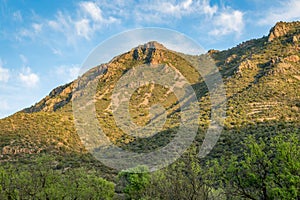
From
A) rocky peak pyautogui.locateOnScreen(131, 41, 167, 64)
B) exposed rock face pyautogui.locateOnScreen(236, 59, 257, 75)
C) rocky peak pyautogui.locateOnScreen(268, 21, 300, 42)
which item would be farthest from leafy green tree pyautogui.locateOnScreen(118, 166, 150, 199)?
rocky peak pyautogui.locateOnScreen(268, 21, 300, 42)

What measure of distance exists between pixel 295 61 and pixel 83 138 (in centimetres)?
5954

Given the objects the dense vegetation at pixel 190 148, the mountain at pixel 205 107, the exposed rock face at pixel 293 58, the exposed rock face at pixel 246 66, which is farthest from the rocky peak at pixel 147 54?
the exposed rock face at pixel 293 58

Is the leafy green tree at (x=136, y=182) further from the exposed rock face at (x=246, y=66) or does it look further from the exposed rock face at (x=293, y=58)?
the exposed rock face at (x=293, y=58)

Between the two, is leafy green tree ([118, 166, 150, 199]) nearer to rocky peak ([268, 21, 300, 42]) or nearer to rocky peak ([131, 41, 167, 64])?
rocky peak ([131, 41, 167, 64])

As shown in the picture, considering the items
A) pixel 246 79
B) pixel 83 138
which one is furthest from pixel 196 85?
pixel 83 138

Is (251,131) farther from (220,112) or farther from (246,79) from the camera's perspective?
(246,79)

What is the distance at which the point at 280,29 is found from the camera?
105750 mm

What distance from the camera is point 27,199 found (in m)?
24.4

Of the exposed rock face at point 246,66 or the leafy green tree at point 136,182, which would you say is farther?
the exposed rock face at point 246,66

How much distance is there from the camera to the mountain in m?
55.1

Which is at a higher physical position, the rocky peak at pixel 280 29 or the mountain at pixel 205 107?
the rocky peak at pixel 280 29

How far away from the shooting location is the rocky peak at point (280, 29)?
4087 inches

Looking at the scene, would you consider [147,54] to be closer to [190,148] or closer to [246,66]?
[246,66]

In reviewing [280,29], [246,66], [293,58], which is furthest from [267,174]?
[280,29]
